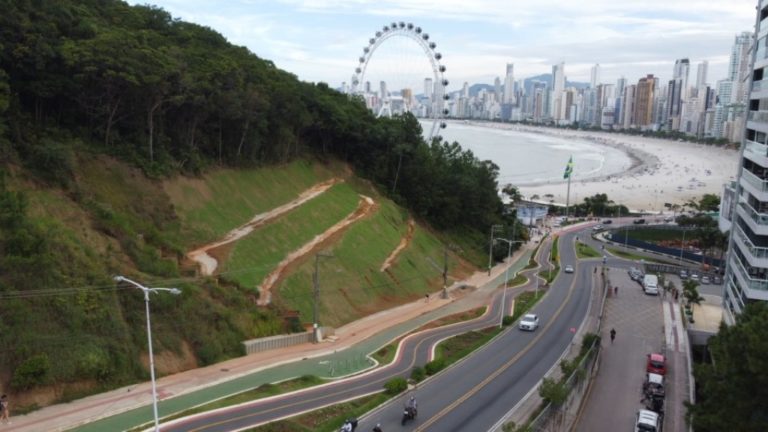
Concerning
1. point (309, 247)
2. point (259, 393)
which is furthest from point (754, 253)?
point (309, 247)

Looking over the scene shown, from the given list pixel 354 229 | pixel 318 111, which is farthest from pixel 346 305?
pixel 318 111

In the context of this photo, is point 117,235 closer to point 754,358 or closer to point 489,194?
point 754,358

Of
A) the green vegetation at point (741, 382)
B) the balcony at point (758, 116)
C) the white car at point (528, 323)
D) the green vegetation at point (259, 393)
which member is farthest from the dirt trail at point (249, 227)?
the balcony at point (758, 116)

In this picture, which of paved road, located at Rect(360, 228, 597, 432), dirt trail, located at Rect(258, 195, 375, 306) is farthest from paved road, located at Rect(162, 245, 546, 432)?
dirt trail, located at Rect(258, 195, 375, 306)

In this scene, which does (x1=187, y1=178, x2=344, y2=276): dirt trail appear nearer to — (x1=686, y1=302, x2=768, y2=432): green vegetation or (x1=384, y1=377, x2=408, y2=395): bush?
(x1=384, y1=377, x2=408, y2=395): bush

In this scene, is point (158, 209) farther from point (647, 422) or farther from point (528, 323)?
point (647, 422)

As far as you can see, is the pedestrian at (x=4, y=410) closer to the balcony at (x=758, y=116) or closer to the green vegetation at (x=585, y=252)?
the balcony at (x=758, y=116)
